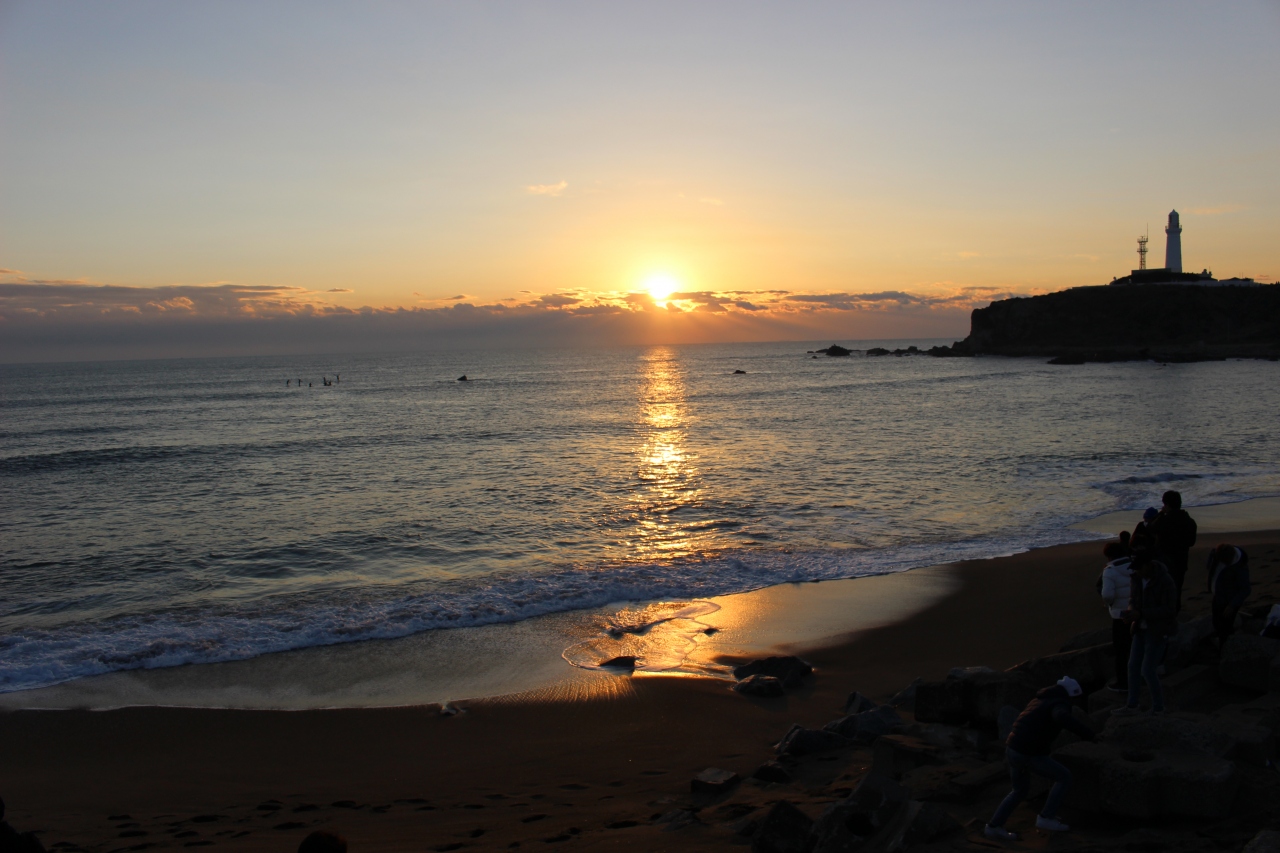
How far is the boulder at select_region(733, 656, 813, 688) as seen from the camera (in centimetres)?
1007

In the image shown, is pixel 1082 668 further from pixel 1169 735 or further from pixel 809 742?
pixel 809 742

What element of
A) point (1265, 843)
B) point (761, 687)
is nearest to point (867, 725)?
point (761, 687)

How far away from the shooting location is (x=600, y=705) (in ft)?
31.9

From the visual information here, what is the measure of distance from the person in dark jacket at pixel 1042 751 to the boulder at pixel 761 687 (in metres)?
4.14

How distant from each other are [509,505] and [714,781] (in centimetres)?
1627

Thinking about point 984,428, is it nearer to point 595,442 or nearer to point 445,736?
point 595,442

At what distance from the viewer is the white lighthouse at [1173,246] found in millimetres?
120000

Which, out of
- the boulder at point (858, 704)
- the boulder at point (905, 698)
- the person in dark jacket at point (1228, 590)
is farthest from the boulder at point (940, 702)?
the person in dark jacket at point (1228, 590)

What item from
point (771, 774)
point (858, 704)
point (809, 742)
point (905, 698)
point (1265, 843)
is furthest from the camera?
point (905, 698)

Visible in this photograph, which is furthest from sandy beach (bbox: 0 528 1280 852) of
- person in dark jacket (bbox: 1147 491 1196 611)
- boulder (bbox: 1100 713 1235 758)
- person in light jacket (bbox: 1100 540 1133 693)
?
person in light jacket (bbox: 1100 540 1133 693)

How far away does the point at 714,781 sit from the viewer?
6977mm

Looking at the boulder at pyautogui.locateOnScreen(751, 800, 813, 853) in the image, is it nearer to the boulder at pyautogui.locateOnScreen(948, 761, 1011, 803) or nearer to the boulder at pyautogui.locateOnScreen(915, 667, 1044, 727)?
the boulder at pyautogui.locateOnScreen(948, 761, 1011, 803)

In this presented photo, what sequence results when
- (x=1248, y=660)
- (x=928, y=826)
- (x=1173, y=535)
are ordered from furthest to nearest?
(x=1173, y=535)
(x=1248, y=660)
(x=928, y=826)

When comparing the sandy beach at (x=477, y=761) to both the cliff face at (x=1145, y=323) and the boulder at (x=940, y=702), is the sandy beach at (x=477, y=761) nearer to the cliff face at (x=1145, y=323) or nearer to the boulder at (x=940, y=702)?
the boulder at (x=940, y=702)
